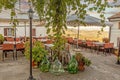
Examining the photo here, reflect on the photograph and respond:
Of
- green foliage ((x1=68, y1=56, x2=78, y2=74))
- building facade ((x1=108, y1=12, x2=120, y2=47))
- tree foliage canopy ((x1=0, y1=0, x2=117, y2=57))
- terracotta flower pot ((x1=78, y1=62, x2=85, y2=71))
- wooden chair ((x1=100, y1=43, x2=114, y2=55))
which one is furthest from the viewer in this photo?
building facade ((x1=108, y1=12, x2=120, y2=47))

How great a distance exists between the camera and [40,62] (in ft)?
27.6

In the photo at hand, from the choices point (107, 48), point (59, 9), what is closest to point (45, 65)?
point (59, 9)

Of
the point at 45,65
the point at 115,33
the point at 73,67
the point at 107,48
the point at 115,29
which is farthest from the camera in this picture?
the point at 115,33

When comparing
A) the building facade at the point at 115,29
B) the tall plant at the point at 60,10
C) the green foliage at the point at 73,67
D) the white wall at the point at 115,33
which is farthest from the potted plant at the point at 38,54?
the white wall at the point at 115,33

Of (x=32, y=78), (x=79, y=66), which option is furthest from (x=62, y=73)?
(x=32, y=78)

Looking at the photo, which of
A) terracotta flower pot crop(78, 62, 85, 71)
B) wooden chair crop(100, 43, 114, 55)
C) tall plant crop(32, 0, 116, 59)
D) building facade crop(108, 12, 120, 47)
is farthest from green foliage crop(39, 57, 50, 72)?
building facade crop(108, 12, 120, 47)

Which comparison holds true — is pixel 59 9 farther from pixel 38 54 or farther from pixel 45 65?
pixel 38 54

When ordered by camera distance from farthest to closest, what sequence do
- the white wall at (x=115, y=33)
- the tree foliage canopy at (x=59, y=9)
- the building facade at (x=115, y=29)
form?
the white wall at (x=115, y=33) → the building facade at (x=115, y=29) → the tree foliage canopy at (x=59, y=9)

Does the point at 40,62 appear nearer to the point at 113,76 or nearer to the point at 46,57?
the point at 46,57

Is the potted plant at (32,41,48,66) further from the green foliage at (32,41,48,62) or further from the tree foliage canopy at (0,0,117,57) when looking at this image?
the tree foliage canopy at (0,0,117,57)

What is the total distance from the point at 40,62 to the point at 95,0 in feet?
22.5

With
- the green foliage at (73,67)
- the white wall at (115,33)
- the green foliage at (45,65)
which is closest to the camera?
the green foliage at (73,67)

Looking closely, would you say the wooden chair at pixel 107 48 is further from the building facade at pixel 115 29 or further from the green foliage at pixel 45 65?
the green foliage at pixel 45 65

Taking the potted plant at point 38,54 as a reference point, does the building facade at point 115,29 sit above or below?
above
